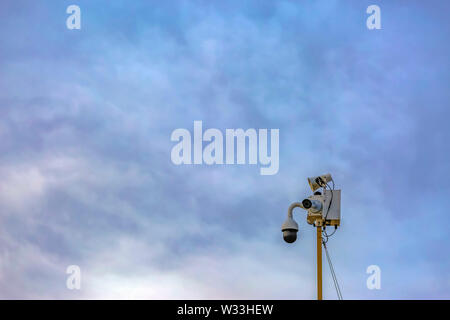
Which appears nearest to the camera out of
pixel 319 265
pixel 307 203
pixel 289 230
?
pixel 319 265

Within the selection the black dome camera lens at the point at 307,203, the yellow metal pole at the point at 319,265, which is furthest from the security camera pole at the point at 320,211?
the yellow metal pole at the point at 319,265

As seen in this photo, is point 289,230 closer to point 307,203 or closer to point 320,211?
point 307,203

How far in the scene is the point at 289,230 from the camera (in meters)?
18.2

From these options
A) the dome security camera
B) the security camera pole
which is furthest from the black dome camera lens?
the dome security camera

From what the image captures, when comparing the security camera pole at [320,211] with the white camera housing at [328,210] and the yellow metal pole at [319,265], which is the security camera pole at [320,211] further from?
the yellow metal pole at [319,265]

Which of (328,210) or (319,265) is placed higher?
(328,210)

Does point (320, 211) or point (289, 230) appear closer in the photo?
point (289, 230)

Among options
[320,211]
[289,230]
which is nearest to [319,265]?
[289,230]

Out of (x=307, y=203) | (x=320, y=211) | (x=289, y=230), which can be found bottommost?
(x=289, y=230)
